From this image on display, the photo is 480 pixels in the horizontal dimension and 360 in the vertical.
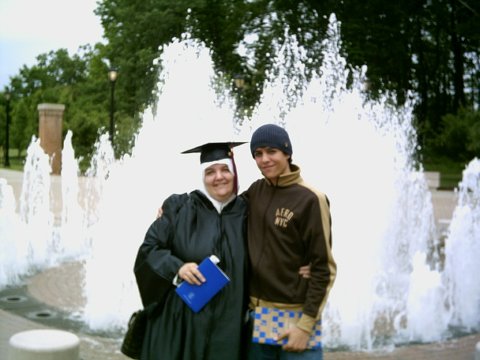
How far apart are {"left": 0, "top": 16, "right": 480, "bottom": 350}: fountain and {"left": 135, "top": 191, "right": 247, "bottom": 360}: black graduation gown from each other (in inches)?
114

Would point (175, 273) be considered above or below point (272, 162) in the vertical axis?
below

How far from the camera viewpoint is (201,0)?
28.5 meters

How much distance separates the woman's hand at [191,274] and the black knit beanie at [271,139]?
22.5 inches

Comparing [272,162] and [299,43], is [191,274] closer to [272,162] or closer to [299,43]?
[272,162]

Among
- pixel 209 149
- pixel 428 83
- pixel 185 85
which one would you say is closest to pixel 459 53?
pixel 428 83

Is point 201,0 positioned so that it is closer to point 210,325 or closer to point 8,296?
point 8,296

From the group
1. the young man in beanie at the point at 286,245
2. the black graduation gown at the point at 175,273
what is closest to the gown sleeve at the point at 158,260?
the black graduation gown at the point at 175,273

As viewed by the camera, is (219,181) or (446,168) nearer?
(219,181)

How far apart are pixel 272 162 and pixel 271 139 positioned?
0.10 metres

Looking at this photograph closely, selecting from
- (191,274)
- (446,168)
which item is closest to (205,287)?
(191,274)

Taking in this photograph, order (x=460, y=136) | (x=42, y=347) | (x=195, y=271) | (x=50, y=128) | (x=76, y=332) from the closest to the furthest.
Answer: (x=195, y=271) → (x=42, y=347) → (x=76, y=332) → (x=460, y=136) → (x=50, y=128)

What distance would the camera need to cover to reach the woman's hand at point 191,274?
246 centimetres

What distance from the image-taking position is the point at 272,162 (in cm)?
258

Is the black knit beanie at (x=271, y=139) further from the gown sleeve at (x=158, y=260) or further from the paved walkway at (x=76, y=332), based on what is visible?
the paved walkway at (x=76, y=332)
